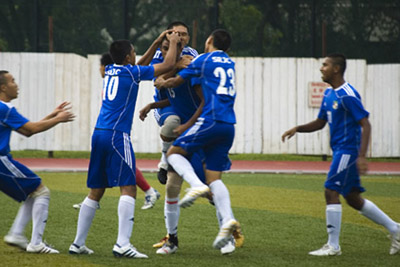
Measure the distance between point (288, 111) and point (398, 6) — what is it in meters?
5.91

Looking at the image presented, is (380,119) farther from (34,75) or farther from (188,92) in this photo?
(188,92)

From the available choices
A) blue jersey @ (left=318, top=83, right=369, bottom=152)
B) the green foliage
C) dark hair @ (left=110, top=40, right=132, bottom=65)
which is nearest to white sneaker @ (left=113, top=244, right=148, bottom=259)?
dark hair @ (left=110, top=40, right=132, bottom=65)

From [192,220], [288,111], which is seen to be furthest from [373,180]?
[192,220]

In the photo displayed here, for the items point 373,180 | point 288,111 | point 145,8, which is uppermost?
point 145,8

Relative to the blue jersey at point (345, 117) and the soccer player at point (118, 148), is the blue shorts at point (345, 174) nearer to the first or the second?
the blue jersey at point (345, 117)

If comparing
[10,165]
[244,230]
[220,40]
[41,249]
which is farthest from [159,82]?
[244,230]

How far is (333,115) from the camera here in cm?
792

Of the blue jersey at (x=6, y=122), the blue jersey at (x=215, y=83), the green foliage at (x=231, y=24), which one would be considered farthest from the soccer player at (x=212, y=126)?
the green foliage at (x=231, y=24)

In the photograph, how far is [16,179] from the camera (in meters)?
7.52

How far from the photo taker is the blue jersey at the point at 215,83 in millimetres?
A: 7465

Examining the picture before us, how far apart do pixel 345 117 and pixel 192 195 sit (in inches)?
78.0

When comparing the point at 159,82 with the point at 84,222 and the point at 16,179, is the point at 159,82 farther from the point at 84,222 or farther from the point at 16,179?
the point at 16,179

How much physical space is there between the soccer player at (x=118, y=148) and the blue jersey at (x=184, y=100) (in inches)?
21.0

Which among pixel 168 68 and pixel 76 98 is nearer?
pixel 168 68
